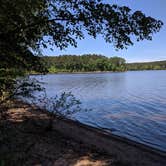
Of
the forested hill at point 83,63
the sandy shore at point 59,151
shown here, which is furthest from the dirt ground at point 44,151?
the forested hill at point 83,63

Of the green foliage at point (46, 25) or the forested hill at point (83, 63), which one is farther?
the forested hill at point (83, 63)

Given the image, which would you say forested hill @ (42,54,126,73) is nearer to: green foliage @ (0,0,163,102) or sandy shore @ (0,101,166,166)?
sandy shore @ (0,101,166,166)

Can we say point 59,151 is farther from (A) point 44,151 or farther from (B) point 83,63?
(B) point 83,63

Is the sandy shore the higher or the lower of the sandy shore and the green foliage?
the lower

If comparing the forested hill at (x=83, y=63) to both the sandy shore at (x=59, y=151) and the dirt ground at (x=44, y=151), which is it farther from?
the dirt ground at (x=44, y=151)

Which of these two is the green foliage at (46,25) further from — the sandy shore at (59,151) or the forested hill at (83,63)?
the forested hill at (83,63)

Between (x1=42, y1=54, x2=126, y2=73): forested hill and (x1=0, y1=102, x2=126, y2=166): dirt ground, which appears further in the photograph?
(x1=42, y1=54, x2=126, y2=73): forested hill

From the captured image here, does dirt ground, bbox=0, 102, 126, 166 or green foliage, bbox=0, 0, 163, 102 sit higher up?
green foliage, bbox=0, 0, 163, 102

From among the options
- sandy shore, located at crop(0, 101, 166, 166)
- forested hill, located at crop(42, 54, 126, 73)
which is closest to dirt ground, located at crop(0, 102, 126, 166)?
sandy shore, located at crop(0, 101, 166, 166)

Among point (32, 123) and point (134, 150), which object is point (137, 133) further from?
point (32, 123)

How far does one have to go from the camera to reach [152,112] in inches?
870

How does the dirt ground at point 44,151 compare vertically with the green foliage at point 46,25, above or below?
below

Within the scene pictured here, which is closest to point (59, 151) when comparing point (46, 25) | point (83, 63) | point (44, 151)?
point (44, 151)

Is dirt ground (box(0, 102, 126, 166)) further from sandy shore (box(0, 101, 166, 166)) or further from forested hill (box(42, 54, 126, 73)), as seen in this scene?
forested hill (box(42, 54, 126, 73))
